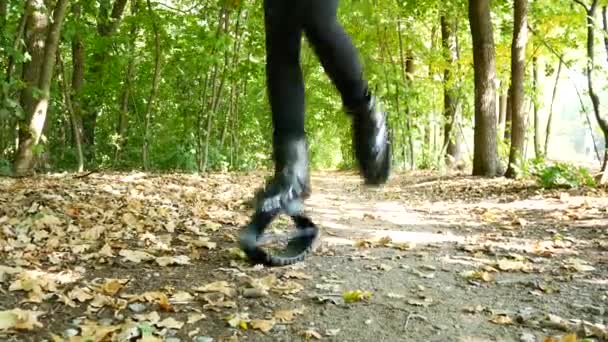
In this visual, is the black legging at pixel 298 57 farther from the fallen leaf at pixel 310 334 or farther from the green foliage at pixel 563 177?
the green foliage at pixel 563 177

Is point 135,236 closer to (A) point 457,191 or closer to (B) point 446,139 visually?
(A) point 457,191

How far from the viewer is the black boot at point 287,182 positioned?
218cm

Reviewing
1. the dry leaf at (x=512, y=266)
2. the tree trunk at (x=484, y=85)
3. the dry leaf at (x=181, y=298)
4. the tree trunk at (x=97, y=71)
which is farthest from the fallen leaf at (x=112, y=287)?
the tree trunk at (x=97, y=71)

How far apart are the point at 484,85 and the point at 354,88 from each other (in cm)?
803

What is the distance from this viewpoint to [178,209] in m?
4.94

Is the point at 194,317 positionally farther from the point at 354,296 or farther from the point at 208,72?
the point at 208,72

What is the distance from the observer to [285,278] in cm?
282

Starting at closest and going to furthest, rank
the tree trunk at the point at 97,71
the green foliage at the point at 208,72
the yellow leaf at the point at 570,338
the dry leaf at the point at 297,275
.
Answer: the yellow leaf at the point at 570,338 → the dry leaf at the point at 297,275 → the green foliage at the point at 208,72 → the tree trunk at the point at 97,71

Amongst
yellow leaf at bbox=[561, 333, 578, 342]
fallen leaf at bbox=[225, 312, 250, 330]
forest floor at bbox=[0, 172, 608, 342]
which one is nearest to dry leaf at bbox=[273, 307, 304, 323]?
forest floor at bbox=[0, 172, 608, 342]

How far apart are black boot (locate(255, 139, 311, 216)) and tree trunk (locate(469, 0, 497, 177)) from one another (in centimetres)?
798

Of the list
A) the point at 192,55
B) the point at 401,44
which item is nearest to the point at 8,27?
the point at 192,55

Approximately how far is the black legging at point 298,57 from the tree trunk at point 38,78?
4755mm

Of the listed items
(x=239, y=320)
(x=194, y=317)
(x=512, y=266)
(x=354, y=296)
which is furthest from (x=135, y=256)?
(x=512, y=266)

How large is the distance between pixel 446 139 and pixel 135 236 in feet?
45.4
